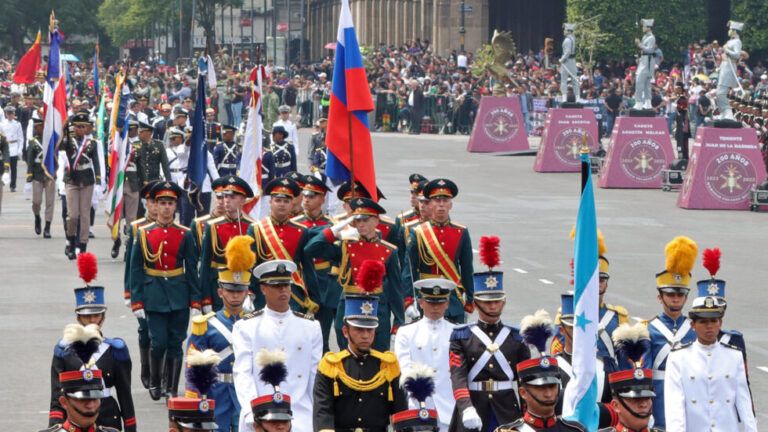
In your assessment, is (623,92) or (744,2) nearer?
(623,92)

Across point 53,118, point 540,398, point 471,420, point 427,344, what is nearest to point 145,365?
point 427,344

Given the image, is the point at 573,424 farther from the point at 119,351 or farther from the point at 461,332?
the point at 119,351

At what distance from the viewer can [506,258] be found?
23547 millimetres

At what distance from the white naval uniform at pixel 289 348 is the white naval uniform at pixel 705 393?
6.66ft

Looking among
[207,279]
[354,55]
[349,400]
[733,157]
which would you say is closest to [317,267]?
[207,279]

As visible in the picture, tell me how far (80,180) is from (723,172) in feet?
40.5

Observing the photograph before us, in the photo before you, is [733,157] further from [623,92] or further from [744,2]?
[744,2]

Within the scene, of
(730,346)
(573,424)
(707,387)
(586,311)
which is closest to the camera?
(573,424)

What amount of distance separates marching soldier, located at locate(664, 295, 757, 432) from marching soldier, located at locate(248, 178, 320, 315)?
4.50m

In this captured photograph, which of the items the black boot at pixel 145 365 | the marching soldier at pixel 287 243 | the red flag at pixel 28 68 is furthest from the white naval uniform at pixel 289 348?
the red flag at pixel 28 68

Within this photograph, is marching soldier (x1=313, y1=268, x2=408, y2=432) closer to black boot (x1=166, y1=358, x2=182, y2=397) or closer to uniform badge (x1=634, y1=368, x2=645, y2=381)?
uniform badge (x1=634, y1=368, x2=645, y2=381)

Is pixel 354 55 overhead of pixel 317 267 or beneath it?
overhead

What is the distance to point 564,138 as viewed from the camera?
38.9 meters

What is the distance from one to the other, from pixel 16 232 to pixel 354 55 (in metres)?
14.3
